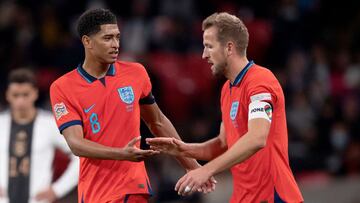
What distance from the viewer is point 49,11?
1443 cm

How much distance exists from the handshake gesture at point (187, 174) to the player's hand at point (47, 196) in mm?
1818

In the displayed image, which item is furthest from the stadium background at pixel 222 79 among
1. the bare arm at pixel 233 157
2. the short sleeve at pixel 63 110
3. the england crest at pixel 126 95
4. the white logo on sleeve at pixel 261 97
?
the bare arm at pixel 233 157

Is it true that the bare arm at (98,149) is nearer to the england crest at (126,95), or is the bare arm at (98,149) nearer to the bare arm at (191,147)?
the bare arm at (191,147)

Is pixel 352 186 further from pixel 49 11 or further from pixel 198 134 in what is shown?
pixel 49 11

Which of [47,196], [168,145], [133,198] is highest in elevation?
[168,145]

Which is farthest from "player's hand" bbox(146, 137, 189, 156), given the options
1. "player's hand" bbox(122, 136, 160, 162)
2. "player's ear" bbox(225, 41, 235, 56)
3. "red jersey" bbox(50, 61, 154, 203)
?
"player's ear" bbox(225, 41, 235, 56)

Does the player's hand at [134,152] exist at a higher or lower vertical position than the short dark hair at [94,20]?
lower

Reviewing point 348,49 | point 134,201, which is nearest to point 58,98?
point 134,201

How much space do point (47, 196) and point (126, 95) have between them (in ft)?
6.35

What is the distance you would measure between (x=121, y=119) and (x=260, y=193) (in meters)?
1.11

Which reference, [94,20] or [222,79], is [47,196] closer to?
[94,20]

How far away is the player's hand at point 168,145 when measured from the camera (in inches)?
244

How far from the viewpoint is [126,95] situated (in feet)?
21.2

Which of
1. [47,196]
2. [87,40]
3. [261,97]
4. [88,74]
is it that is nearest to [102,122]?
[88,74]
